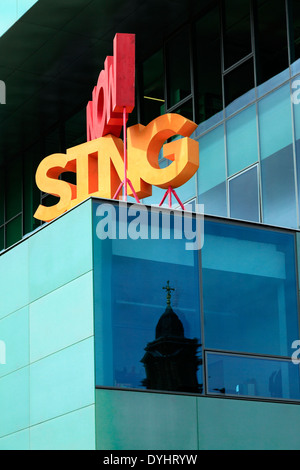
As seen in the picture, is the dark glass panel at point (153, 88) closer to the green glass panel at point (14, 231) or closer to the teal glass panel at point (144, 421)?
the green glass panel at point (14, 231)

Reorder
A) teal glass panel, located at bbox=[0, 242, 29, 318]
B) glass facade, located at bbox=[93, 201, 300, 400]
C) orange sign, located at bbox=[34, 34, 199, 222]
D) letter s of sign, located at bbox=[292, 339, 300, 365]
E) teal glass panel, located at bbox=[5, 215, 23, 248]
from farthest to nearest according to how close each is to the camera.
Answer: teal glass panel, located at bbox=[5, 215, 23, 248] < orange sign, located at bbox=[34, 34, 199, 222] < teal glass panel, located at bbox=[0, 242, 29, 318] < letter s of sign, located at bbox=[292, 339, 300, 365] < glass facade, located at bbox=[93, 201, 300, 400]

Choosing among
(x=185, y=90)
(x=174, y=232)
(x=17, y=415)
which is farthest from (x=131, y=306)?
(x=185, y=90)

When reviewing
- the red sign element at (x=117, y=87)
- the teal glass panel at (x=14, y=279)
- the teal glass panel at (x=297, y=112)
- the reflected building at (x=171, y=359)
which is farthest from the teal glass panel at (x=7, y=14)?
the reflected building at (x=171, y=359)

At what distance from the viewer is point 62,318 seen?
1733cm

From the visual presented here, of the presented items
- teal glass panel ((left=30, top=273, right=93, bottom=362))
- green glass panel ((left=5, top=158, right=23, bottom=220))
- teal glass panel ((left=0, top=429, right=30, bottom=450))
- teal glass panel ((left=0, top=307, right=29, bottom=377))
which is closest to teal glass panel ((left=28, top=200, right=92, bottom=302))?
teal glass panel ((left=30, top=273, right=93, bottom=362))

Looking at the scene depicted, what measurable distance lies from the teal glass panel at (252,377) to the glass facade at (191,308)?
0.02 metres

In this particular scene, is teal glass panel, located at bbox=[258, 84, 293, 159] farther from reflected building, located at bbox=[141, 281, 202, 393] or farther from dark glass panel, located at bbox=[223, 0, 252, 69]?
reflected building, located at bbox=[141, 281, 202, 393]

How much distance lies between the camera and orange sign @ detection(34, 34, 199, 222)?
1953 cm

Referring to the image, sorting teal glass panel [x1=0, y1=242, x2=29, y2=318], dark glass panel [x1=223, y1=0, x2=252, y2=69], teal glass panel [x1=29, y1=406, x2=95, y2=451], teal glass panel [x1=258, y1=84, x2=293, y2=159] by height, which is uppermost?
dark glass panel [x1=223, y1=0, x2=252, y2=69]

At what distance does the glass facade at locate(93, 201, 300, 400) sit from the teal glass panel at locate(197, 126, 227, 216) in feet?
19.1

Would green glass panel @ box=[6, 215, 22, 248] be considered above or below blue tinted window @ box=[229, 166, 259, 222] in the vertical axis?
above

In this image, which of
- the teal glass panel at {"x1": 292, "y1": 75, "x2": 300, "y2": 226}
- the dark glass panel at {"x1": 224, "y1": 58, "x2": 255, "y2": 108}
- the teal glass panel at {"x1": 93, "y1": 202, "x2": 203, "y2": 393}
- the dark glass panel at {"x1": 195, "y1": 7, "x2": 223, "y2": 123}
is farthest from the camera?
the dark glass panel at {"x1": 195, "y1": 7, "x2": 223, "y2": 123}

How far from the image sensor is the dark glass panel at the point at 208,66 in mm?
25125
